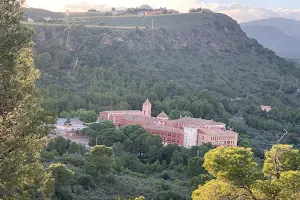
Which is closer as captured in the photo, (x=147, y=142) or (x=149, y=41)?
(x=147, y=142)

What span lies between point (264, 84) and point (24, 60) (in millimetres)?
62264

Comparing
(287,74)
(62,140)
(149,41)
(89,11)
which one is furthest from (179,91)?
(89,11)

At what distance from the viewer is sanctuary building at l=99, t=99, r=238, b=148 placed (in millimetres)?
35156

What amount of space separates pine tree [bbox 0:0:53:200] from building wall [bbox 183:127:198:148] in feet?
87.6

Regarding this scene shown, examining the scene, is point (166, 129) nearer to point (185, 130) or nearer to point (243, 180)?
point (185, 130)

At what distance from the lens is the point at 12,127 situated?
8.57 metres

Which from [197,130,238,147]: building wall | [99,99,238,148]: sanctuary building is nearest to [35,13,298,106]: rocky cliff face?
[99,99,238,148]: sanctuary building

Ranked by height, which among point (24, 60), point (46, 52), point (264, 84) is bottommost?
point (264, 84)

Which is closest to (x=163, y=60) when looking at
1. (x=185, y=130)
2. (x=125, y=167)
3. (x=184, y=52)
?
(x=184, y=52)

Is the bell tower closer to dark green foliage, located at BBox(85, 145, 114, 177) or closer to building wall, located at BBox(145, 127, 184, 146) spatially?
building wall, located at BBox(145, 127, 184, 146)

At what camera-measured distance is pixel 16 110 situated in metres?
8.64

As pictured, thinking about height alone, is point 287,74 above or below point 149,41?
below

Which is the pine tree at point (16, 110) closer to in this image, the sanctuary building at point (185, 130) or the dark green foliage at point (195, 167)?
the dark green foliage at point (195, 167)

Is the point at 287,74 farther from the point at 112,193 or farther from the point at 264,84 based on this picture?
the point at 112,193
